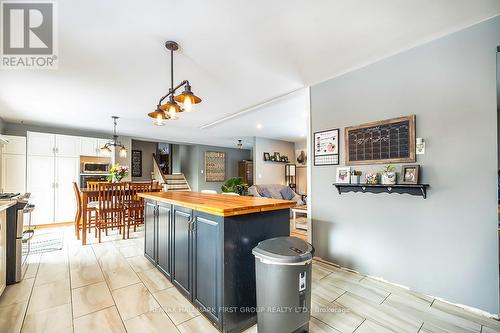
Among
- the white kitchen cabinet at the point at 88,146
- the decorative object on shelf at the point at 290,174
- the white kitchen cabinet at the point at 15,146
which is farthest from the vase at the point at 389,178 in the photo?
the white kitchen cabinet at the point at 15,146

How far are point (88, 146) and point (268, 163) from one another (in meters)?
5.39

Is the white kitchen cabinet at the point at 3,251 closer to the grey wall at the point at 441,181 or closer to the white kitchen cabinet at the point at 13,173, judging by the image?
the white kitchen cabinet at the point at 13,173

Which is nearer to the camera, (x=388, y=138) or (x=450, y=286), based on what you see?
(x=450, y=286)

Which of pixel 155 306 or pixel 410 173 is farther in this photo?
pixel 410 173

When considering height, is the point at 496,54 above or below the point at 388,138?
above

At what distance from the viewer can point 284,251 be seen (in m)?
1.48

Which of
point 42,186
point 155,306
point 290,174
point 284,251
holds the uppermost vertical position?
point 290,174

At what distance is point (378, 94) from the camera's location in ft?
8.32

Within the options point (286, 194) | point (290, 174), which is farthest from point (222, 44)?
point (290, 174)

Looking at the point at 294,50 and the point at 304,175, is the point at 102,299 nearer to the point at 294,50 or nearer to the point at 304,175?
the point at 294,50

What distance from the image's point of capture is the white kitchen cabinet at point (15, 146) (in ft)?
15.6

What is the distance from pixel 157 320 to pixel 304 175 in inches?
278

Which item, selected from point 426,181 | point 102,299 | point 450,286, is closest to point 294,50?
point 426,181

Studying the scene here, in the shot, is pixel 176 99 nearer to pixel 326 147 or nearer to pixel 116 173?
pixel 326 147
